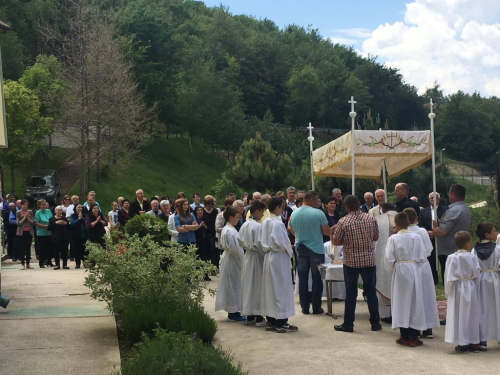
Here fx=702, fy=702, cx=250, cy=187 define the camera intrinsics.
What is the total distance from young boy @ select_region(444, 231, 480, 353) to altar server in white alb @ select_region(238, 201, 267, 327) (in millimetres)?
2801

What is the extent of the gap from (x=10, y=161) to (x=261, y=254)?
34144 mm

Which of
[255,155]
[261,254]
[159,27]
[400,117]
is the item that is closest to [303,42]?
[400,117]

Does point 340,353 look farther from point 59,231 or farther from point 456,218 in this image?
point 59,231

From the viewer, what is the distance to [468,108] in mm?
107625

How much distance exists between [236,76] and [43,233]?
76634 millimetres

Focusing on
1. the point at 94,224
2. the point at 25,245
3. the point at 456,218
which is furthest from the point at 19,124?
the point at 456,218

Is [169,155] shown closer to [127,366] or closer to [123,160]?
[123,160]

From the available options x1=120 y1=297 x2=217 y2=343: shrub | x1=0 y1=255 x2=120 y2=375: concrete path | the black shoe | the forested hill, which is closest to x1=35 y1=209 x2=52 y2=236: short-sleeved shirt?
x1=0 y1=255 x2=120 y2=375: concrete path

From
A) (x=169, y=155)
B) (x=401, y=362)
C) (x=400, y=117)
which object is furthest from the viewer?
(x=400, y=117)

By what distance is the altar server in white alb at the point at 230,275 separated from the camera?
10.5 m

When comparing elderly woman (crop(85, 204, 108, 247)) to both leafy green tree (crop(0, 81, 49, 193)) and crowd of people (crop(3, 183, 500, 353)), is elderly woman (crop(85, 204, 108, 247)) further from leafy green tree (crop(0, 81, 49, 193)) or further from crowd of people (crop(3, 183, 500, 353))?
leafy green tree (crop(0, 81, 49, 193))

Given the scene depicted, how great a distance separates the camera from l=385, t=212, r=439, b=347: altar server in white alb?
8.76 metres

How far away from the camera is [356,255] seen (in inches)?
375

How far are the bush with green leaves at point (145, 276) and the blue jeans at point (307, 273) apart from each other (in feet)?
5.75
